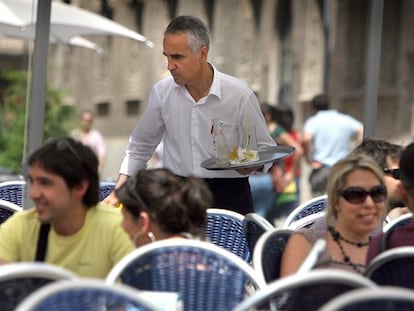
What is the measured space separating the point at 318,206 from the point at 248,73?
71.6ft

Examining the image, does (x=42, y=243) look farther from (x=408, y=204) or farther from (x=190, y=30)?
(x=190, y=30)

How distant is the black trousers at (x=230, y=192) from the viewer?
7246 mm

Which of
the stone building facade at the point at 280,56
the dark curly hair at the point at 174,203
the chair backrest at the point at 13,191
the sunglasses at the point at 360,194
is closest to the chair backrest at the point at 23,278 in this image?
the dark curly hair at the point at 174,203

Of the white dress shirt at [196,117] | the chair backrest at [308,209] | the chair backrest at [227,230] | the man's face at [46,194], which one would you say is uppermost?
the white dress shirt at [196,117]

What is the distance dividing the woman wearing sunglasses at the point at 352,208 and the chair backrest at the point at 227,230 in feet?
4.50

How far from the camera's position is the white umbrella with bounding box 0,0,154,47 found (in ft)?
43.5

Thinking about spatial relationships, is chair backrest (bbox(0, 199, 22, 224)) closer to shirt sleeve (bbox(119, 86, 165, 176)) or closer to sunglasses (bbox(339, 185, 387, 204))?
shirt sleeve (bbox(119, 86, 165, 176))

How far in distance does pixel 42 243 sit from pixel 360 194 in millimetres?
1151

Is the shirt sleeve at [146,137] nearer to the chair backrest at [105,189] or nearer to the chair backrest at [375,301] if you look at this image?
the chair backrest at [105,189]

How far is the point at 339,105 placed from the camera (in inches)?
982

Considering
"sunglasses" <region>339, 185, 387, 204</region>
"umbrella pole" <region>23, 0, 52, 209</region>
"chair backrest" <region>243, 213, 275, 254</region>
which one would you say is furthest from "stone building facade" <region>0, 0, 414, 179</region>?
"sunglasses" <region>339, 185, 387, 204</region>

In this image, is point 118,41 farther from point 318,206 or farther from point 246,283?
point 246,283

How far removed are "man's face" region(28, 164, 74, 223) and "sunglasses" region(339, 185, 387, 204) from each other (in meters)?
1.02

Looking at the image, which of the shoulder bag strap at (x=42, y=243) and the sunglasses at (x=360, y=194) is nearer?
the shoulder bag strap at (x=42, y=243)
